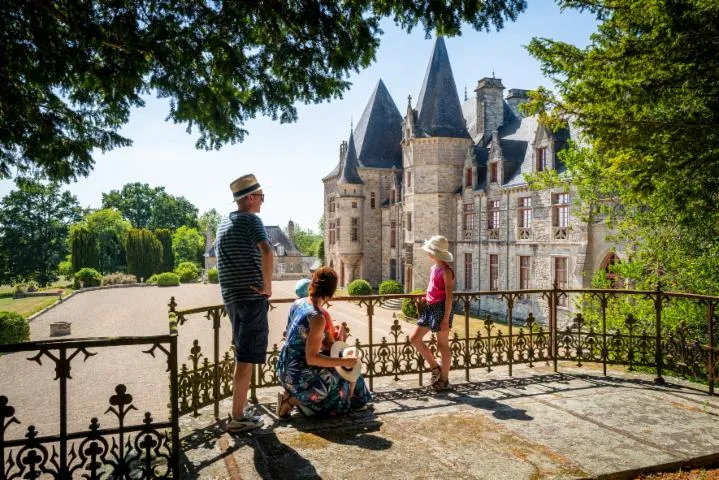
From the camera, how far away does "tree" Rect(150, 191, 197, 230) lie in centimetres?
7850

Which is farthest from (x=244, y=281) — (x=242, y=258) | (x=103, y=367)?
(x=103, y=367)

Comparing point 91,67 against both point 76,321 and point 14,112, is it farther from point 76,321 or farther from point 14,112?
point 76,321

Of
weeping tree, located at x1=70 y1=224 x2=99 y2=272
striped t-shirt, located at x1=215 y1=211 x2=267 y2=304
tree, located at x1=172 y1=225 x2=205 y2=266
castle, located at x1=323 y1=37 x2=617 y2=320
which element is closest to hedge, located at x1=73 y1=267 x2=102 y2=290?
weeping tree, located at x1=70 y1=224 x2=99 y2=272

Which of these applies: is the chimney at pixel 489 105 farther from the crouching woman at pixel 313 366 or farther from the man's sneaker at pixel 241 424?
the man's sneaker at pixel 241 424

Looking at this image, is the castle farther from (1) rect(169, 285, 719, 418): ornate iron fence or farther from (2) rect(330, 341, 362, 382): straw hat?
(2) rect(330, 341, 362, 382): straw hat

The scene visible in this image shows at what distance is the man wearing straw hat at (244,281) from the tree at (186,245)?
235ft

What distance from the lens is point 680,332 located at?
5898 millimetres

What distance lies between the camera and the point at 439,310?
559 cm

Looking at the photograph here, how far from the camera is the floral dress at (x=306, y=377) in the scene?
14.8 feet

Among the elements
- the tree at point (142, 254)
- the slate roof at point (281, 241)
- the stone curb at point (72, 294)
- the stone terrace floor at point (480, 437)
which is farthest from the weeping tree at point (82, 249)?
the stone terrace floor at point (480, 437)

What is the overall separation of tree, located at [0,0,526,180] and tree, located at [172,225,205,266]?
70241mm

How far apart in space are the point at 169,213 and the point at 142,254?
76.8ft

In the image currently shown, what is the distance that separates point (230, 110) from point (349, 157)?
112 ft

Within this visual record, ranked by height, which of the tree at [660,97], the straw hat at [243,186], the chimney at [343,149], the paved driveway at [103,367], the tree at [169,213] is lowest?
the paved driveway at [103,367]
